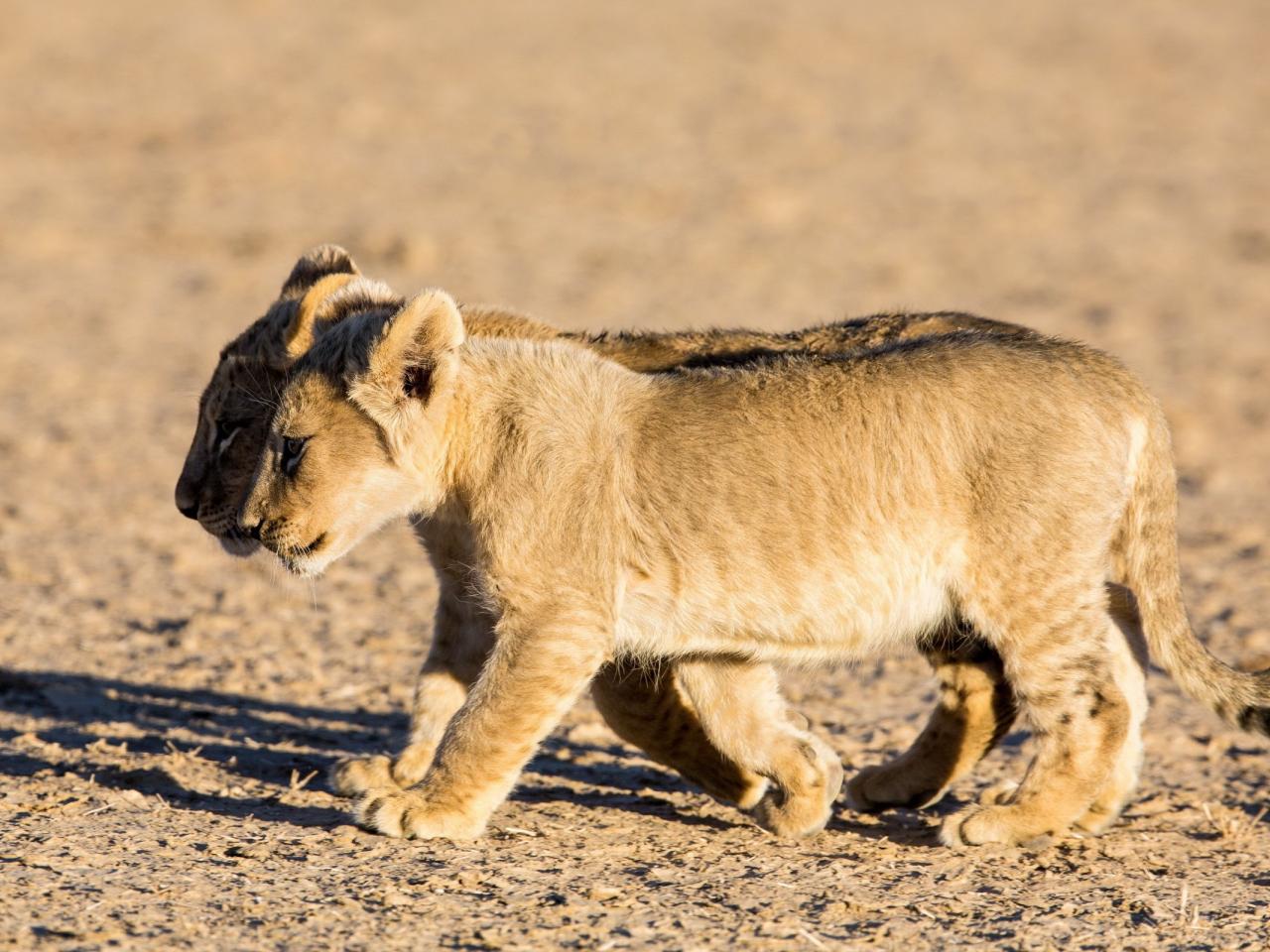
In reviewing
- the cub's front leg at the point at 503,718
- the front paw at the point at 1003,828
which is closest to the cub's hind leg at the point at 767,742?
the front paw at the point at 1003,828

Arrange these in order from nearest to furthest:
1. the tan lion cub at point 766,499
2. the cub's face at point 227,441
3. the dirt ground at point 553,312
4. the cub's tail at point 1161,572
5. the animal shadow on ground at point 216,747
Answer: the dirt ground at point 553,312, the tan lion cub at point 766,499, the cub's tail at point 1161,572, the animal shadow on ground at point 216,747, the cub's face at point 227,441

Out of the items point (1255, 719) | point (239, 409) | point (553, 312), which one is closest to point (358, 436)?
point (239, 409)

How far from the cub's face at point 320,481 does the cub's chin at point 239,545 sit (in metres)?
0.34

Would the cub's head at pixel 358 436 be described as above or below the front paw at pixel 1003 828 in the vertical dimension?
above

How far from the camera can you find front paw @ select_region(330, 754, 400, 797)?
21.4 feet

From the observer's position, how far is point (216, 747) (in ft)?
23.4

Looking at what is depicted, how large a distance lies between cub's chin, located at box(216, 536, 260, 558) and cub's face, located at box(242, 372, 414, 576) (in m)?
0.34

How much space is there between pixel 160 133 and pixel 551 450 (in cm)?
1736

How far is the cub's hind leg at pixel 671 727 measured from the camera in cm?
658

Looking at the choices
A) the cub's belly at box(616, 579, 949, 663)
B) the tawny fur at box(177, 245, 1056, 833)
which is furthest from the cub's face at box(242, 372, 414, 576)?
the cub's belly at box(616, 579, 949, 663)

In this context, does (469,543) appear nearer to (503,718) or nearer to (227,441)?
(503,718)

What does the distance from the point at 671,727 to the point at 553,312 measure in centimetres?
994

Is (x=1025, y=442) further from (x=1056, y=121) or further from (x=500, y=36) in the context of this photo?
(x=500, y=36)

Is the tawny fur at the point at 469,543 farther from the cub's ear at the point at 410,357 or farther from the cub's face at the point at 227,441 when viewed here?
the cub's ear at the point at 410,357
